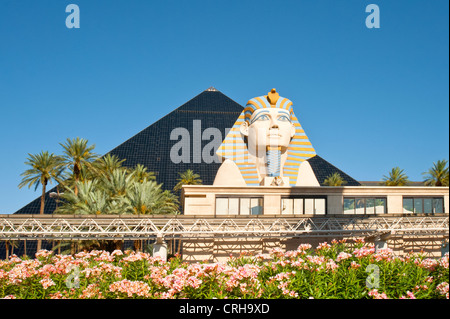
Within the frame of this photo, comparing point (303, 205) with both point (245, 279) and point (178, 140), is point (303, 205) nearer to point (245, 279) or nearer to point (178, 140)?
point (245, 279)

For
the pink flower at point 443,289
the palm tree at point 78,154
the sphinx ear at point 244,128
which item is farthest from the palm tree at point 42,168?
the pink flower at point 443,289

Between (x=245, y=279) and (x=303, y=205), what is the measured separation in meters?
22.3

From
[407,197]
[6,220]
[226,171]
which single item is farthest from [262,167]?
[6,220]

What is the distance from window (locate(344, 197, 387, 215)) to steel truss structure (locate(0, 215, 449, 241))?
9.53 ft

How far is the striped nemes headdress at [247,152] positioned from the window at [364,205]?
403 cm

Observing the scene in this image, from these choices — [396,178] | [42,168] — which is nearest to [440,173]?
[396,178]

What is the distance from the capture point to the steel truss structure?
24641 mm

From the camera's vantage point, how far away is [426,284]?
8.23 metres

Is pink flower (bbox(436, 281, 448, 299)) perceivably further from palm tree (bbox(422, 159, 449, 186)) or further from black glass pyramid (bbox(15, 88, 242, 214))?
black glass pyramid (bbox(15, 88, 242, 214))

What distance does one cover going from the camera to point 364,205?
31.0 metres

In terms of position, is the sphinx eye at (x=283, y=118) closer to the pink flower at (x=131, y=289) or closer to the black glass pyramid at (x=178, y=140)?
the pink flower at (x=131, y=289)

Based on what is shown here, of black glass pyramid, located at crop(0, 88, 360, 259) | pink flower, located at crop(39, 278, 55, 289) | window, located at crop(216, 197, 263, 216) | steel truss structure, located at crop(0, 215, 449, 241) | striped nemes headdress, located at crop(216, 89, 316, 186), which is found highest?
black glass pyramid, located at crop(0, 88, 360, 259)

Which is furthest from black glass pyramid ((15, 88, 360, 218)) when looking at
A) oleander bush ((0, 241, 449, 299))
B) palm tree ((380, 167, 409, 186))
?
oleander bush ((0, 241, 449, 299))
